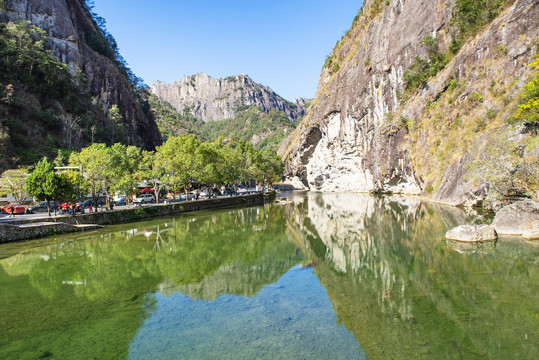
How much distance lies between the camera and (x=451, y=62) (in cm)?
4069

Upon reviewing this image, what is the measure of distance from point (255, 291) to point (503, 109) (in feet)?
90.8

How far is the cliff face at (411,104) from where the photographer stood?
28.8 meters

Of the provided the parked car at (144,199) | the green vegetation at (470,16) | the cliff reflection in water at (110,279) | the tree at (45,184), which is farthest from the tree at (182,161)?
the green vegetation at (470,16)

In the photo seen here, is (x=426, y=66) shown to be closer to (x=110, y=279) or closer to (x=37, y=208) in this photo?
(x=110, y=279)

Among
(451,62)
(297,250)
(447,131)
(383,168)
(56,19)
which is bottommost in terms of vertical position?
(297,250)

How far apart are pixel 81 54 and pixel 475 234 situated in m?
83.4

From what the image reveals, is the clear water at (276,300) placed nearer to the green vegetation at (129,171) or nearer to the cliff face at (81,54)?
the green vegetation at (129,171)

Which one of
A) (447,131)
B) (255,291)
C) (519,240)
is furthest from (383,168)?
(255,291)

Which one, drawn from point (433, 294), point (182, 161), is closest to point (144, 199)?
point (182, 161)

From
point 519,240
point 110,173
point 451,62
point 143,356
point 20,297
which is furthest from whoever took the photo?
point 451,62

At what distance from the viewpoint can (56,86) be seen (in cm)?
6197

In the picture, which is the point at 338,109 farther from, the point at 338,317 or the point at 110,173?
the point at 338,317

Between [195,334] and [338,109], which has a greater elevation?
[338,109]

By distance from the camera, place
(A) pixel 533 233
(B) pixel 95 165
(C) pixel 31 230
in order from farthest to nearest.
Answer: (B) pixel 95 165 → (C) pixel 31 230 → (A) pixel 533 233
